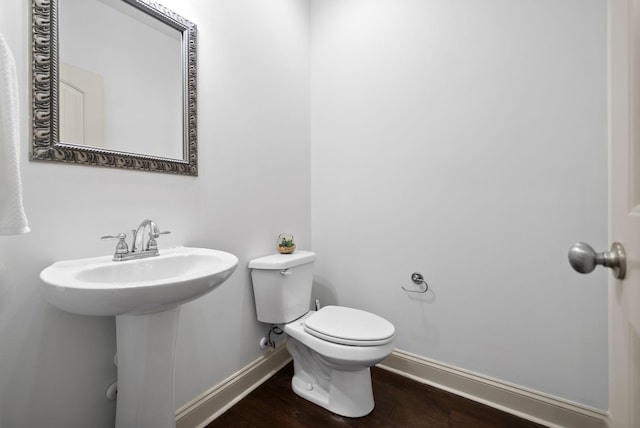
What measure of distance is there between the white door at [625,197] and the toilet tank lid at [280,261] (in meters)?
1.16

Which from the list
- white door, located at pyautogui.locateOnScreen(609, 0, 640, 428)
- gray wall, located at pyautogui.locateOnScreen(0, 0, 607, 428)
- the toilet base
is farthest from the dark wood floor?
white door, located at pyautogui.locateOnScreen(609, 0, 640, 428)

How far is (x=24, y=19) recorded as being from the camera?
79cm

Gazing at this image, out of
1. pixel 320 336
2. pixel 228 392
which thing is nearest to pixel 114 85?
pixel 320 336

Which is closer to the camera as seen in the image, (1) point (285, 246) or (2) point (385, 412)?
(2) point (385, 412)

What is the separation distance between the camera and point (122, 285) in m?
0.64

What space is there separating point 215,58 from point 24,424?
1.52m

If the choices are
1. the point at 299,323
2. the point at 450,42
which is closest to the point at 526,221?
the point at 450,42

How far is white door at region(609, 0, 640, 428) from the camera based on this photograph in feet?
1.21

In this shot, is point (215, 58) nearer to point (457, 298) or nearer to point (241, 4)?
point (241, 4)

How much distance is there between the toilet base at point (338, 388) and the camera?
4.12ft

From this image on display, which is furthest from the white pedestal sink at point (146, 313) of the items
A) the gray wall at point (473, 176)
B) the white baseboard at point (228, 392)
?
the gray wall at point (473, 176)

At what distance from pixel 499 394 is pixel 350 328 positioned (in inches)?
32.4

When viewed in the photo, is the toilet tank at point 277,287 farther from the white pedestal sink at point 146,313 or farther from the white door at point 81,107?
the white door at point 81,107

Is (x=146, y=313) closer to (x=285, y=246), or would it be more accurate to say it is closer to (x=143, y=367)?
(x=143, y=367)
